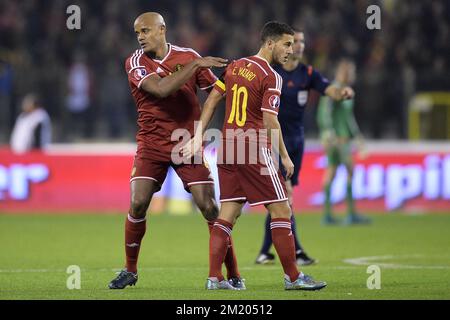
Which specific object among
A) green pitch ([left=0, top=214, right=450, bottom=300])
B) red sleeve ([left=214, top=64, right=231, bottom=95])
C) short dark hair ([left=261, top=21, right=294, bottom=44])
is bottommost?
green pitch ([left=0, top=214, right=450, bottom=300])

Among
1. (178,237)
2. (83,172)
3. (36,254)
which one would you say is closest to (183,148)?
(36,254)

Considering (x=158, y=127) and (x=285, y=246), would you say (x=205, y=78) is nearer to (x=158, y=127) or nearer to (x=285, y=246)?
(x=158, y=127)

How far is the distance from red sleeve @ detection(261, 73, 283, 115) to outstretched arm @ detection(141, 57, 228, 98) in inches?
15.5

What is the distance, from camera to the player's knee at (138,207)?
9.03 meters

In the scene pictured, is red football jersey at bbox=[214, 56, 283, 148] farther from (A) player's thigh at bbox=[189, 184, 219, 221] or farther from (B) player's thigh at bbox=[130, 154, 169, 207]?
(B) player's thigh at bbox=[130, 154, 169, 207]

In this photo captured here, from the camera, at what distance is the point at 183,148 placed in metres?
8.98

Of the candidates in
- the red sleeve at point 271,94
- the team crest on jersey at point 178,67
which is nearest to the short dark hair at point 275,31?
the red sleeve at point 271,94

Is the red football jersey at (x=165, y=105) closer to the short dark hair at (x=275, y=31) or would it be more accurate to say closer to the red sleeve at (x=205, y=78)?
the red sleeve at (x=205, y=78)

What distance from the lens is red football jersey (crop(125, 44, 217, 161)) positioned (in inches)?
359

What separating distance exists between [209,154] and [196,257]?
18.9 feet

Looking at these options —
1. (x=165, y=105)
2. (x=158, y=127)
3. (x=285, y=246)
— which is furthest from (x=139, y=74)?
(x=285, y=246)

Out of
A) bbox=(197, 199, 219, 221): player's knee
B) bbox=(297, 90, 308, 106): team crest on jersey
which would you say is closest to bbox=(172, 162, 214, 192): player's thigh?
bbox=(197, 199, 219, 221): player's knee

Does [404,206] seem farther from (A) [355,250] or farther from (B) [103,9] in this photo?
(B) [103,9]

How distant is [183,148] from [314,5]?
49.3 ft
